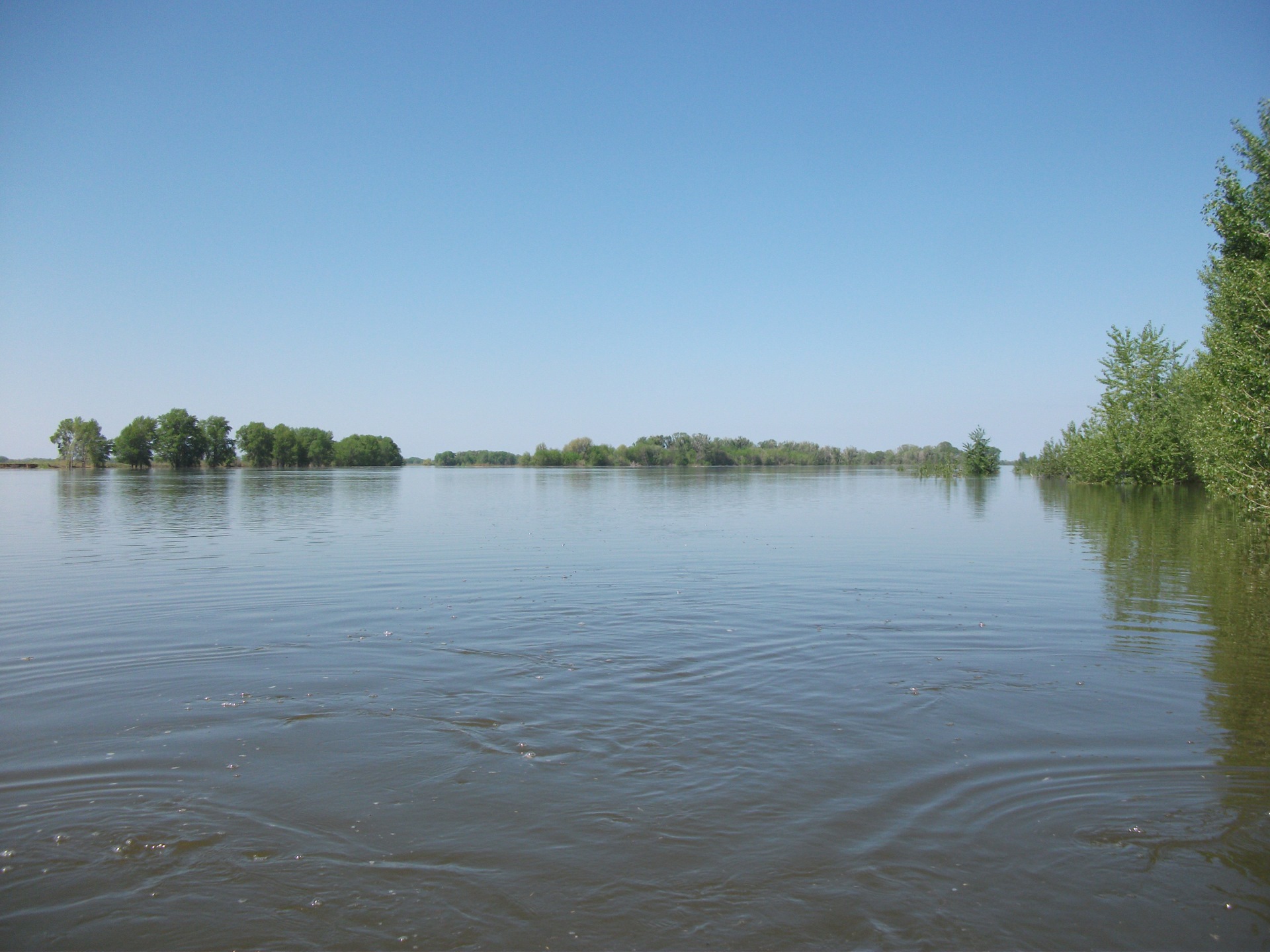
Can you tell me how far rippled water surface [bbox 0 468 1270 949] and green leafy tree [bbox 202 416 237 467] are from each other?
176455 millimetres

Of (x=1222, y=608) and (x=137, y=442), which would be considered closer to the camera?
(x=1222, y=608)

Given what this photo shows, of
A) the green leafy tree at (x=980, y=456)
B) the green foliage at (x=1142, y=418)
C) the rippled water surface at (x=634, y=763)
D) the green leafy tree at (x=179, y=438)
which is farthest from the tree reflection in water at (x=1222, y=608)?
the green leafy tree at (x=179, y=438)

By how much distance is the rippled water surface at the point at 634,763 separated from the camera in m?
5.19

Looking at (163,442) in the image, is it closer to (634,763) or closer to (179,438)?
(179,438)

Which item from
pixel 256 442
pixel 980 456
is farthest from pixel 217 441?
pixel 980 456

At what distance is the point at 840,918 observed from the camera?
5059 mm

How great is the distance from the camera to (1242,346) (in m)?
27.9

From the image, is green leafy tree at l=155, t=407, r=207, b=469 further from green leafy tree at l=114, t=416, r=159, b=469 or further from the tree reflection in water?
the tree reflection in water

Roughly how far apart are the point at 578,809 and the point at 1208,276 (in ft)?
171

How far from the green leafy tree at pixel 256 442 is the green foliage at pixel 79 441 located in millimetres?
26206

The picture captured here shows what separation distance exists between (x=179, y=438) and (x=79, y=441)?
22945 mm

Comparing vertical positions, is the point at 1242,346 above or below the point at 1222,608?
above

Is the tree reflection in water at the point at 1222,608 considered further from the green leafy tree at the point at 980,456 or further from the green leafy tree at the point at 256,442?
the green leafy tree at the point at 256,442

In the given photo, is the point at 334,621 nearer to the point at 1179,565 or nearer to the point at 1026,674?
the point at 1026,674
